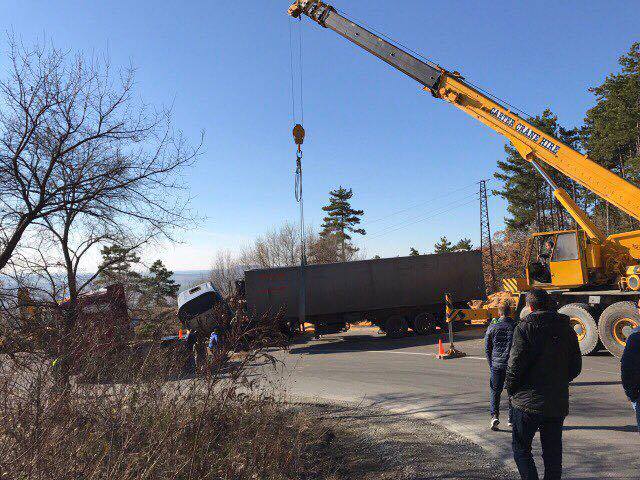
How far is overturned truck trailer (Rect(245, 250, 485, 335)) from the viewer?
17.3m

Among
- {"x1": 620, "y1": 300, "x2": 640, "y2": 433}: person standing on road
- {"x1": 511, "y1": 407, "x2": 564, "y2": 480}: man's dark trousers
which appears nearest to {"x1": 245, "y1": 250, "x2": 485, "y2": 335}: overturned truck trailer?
{"x1": 620, "y1": 300, "x2": 640, "y2": 433}: person standing on road

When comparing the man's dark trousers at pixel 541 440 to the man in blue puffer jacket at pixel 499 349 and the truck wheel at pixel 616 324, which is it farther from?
the truck wheel at pixel 616 324

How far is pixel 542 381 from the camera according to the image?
12.6 feet

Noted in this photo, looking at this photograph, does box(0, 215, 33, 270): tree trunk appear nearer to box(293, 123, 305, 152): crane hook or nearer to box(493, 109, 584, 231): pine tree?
box(293, 123, 305, 152): crane hook

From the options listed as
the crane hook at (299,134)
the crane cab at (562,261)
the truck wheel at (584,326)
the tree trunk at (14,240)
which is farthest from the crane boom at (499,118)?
the tree trunk at (14,240)

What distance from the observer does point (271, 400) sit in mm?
5762

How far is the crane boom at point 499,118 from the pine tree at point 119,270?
10.8m

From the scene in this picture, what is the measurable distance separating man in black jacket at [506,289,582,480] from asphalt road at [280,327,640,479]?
50.3 inches

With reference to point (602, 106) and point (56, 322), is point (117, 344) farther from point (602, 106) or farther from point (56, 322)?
point (602, 106)

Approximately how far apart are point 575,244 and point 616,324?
88.7 inches

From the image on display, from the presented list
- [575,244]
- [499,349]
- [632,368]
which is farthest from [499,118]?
[632,368]

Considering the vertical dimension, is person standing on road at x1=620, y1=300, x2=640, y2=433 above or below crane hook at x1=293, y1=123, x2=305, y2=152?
below

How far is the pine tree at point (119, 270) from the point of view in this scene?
712cm

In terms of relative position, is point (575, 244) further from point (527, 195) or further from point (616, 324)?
point (527, 195)
